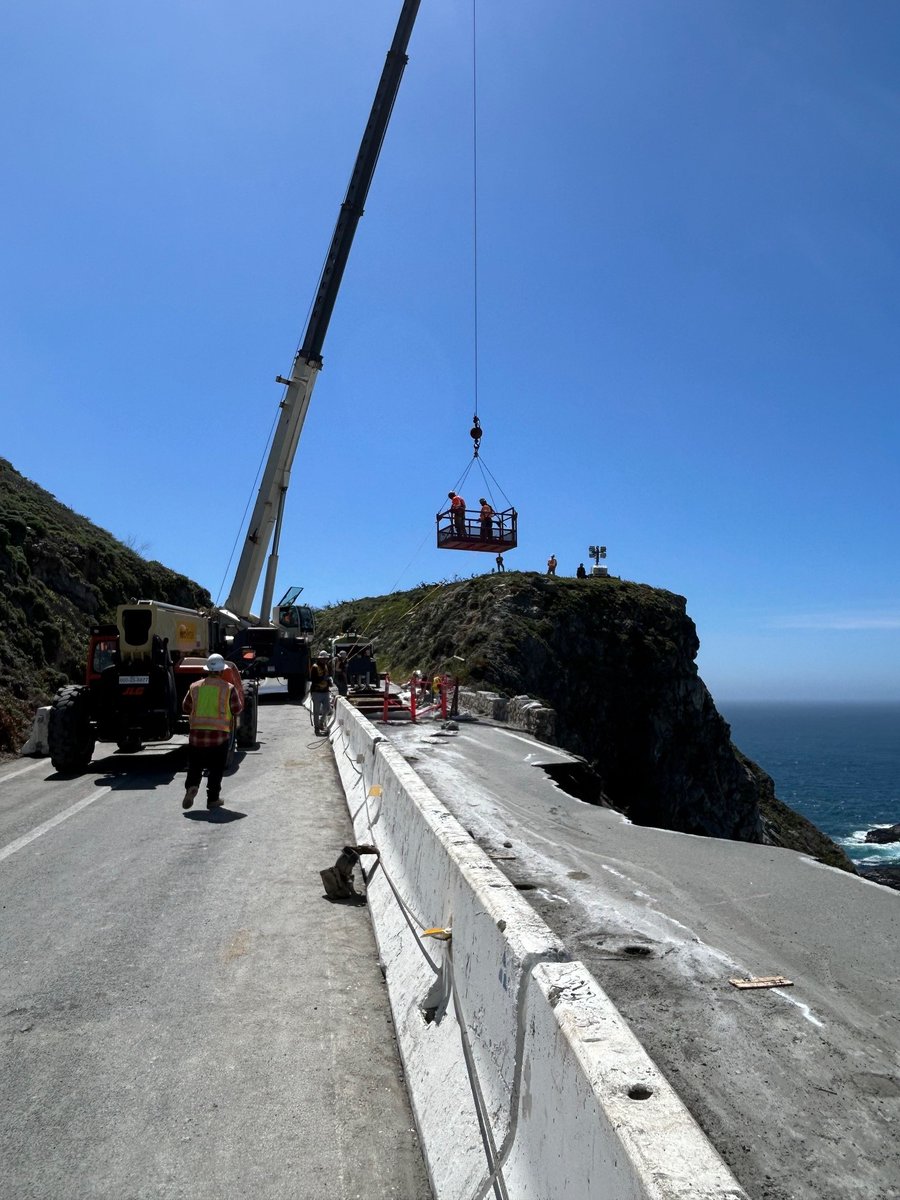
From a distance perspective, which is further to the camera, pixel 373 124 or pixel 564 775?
pixel 373 124

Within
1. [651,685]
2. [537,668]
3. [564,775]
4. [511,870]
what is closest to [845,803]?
[651,685]

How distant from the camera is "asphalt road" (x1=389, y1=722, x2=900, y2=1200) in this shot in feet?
10.0

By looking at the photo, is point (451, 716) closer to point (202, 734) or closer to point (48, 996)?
point (202, 734)

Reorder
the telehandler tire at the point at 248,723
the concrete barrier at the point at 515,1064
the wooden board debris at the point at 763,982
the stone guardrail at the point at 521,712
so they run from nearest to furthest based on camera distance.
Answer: the concrete barrier at the point at 515,1064 < the wooden board debris at the point at 763,982 < the telehandler tire at the point at 248,723 < the stone guardrail at the point at 521,712

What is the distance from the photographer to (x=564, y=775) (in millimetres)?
13289

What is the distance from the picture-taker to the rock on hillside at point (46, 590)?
2055 centimetres

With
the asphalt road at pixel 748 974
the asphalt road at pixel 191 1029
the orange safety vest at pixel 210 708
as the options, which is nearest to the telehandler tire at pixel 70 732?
the orange safety vest at pixel 210 708

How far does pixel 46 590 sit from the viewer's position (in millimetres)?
26688

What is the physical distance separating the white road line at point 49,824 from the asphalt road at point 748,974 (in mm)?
4244

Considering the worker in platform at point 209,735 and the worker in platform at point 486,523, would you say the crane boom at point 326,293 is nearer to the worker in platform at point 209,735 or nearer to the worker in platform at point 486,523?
the worker in platform at point 486,523

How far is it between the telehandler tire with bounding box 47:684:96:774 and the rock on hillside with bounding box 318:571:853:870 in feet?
80.1

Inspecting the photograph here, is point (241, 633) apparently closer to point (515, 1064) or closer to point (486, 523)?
point (486, 523)

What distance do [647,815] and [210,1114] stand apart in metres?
40.8

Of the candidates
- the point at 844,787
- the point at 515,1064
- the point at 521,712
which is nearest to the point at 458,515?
the point at 521,712
